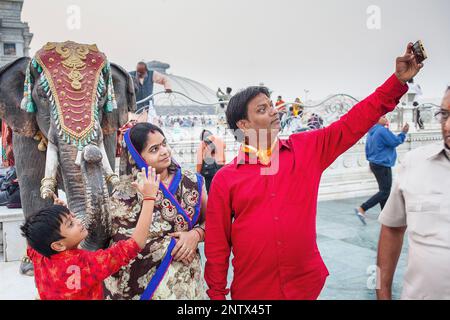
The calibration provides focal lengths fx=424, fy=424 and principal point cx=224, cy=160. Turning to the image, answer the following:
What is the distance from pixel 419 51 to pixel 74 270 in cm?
147

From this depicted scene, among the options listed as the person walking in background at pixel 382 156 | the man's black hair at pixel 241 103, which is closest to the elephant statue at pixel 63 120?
the man's black hair at pixel 241 103

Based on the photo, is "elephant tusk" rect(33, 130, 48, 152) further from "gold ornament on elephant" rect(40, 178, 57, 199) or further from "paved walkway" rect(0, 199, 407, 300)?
"paved walkway" rect(0, 199, 407, 300)

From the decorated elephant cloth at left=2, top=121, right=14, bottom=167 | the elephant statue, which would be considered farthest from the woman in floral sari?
the decorated elephant cloth at left=2, top=121, right=14, bottom=167

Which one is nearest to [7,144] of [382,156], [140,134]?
[140,134]

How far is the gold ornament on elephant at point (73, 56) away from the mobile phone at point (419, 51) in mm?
1801

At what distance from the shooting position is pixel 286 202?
1.69 metres

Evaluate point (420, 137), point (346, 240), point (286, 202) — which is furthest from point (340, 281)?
point (420, 137)

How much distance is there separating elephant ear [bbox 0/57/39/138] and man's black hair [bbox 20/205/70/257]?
1445 millimetres

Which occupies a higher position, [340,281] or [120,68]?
[120,68]

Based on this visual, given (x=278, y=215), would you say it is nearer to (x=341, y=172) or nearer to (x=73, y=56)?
(x=73, y=56)

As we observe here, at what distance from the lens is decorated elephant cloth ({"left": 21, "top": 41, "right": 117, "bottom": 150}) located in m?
2.41

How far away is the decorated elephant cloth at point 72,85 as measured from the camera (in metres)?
2.41
